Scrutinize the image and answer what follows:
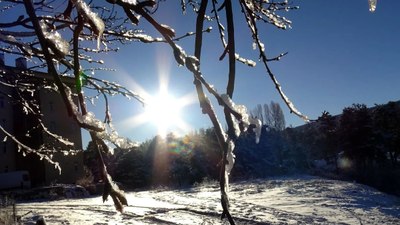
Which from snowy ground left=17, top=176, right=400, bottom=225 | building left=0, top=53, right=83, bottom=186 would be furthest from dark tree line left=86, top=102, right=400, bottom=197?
snowy ground left=17, top=176, right=400, bottom=225

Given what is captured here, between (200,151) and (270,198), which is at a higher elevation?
(200,151)

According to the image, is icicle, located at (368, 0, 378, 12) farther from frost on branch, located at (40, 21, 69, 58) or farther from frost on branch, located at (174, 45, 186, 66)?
frost on branch, located at (40, 21, 69, 58)

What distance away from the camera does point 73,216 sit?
42.9 feet

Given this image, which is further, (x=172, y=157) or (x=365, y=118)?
(x=172, y=157)

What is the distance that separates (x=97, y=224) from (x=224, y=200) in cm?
1158

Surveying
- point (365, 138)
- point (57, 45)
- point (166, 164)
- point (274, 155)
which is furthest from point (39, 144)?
point (57, 45)

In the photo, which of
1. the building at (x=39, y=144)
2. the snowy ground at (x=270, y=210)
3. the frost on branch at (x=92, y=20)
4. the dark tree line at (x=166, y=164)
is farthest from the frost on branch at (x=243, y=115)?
the building at (x=39, y=144)

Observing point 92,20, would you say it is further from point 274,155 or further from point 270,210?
point 274,155

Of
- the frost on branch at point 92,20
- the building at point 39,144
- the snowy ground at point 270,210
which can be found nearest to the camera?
the frost on branch at point 92,20

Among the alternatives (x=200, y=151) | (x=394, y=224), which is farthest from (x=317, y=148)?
(x=394, y=224)

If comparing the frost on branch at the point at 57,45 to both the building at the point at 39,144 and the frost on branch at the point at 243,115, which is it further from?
the building at the point at 39,144

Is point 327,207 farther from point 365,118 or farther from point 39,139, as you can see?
point 39,139

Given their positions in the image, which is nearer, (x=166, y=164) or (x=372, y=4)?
(x=372, y=4)

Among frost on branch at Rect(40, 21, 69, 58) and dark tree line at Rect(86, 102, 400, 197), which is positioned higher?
dark tree line at Rect(86, 102, 400, 197)
